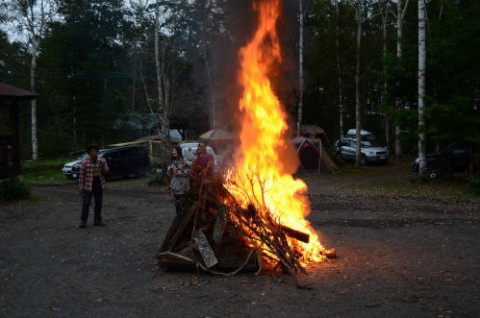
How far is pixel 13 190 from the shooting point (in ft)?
57.8

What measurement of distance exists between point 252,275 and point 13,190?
13.1 metres

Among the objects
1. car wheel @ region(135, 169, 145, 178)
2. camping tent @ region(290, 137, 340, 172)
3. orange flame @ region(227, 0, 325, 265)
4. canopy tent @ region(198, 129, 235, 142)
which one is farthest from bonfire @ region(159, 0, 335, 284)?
canopy tent @ region(198, 129, 235, 142)

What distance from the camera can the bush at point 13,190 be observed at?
17.4 meters

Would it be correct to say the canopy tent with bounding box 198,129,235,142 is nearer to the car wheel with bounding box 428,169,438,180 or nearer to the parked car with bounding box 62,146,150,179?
the parked car with bounding box 62,146,150,179

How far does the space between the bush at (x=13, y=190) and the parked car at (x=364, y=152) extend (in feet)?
59.5

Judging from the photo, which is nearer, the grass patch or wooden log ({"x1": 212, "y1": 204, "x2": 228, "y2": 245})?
wooden log ({"x1": 212, "y1": 204, "x2": 228, "y2": 245})

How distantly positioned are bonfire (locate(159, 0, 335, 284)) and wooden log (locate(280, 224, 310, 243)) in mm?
15

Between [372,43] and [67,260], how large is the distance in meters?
23.3

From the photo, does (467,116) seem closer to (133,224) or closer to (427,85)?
(427,85)

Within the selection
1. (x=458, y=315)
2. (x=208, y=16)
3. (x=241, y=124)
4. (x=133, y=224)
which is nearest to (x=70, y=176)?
(x=208, y=16)

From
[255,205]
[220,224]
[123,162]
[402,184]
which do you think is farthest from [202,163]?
[123,162]

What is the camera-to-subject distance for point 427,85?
2028 centimetres

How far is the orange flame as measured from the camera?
8109 millimetres

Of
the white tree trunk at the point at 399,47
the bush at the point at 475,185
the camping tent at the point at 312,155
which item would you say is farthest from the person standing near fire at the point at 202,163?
the camping tent at the point at 312,155
